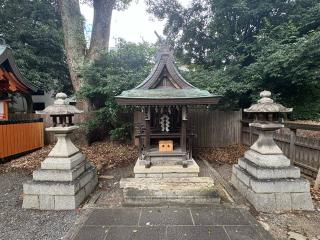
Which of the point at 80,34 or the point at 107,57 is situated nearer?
the point at 107,57

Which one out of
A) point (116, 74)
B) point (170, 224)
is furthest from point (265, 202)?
point (116, 74)

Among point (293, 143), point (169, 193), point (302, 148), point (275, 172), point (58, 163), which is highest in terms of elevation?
point (293, 143)

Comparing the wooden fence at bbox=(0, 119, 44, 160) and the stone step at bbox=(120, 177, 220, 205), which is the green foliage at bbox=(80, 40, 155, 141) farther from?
the stone step at bbox=(120, 177, 220, 205)

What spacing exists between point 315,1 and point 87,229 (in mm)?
13716

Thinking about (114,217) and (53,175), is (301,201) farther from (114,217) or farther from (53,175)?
(53,175)

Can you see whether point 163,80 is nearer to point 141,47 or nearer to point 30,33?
point 141,47

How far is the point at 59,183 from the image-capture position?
184 inches

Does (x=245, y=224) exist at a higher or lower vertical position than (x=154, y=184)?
lower

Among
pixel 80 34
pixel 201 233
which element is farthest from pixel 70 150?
pixel 80 34

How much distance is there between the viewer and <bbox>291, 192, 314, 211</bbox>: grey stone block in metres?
4.57

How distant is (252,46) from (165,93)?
7575 mm

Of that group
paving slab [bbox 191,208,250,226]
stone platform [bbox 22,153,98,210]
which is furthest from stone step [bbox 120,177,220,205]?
stone platform [bbox 22,153,98,210]

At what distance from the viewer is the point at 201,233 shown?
12.1 ft

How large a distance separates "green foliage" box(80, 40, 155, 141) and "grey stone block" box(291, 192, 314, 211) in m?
6.56
